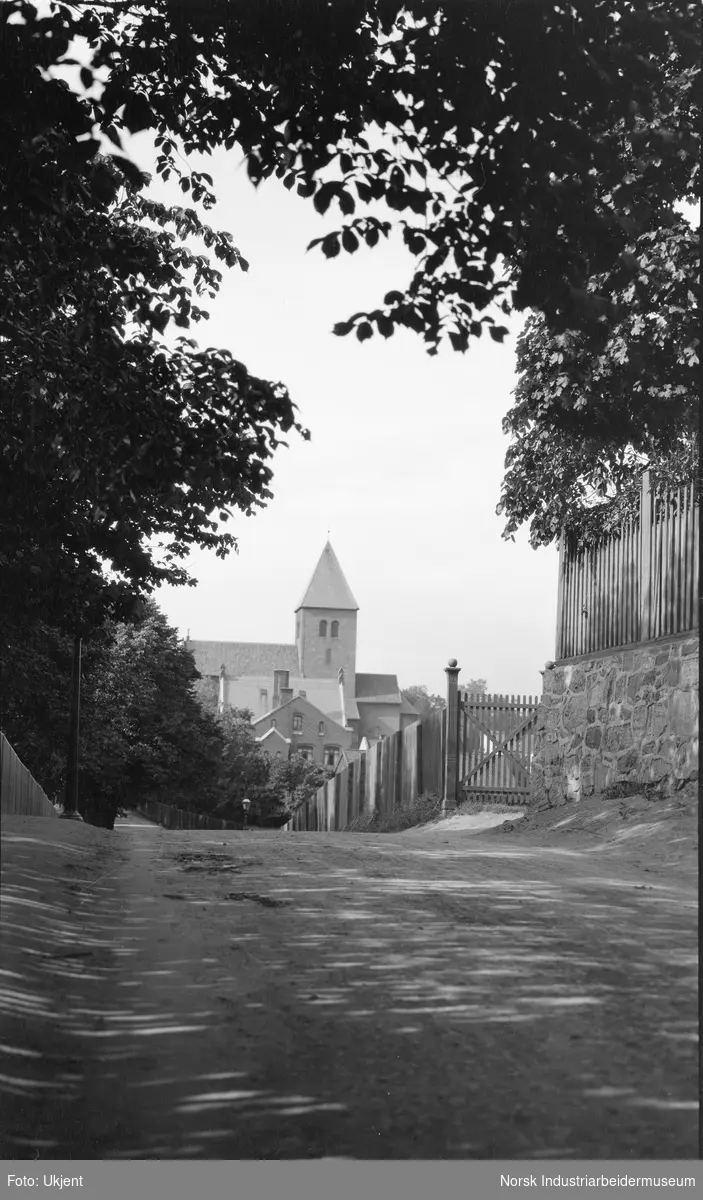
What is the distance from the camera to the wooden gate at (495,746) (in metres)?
15.3

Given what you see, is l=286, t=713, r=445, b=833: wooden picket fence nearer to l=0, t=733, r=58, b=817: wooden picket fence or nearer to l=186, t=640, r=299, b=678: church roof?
l=0, t=733, r=58, b=817: wooden picket fence

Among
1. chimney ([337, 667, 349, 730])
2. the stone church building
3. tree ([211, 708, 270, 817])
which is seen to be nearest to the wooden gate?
tree ([211, 708, 270, 817])

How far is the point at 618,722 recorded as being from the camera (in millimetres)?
11125

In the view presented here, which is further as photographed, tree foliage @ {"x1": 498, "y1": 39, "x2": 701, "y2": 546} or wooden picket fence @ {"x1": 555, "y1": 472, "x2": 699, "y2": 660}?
wooden picket fence @ {"x1": 555, "y1": 472, "x2": 699, "y2": 660}

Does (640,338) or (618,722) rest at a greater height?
(640,338)

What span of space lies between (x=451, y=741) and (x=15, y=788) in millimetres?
7117

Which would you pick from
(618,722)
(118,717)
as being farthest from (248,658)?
(618,722)

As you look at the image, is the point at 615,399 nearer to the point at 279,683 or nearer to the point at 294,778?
the point at 294,778

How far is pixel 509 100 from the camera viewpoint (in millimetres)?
4305

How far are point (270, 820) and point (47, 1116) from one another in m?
51.6

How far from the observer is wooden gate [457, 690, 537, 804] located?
50.2 ft

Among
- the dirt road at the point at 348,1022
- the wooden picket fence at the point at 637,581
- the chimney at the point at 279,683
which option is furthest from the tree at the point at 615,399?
the chimney at the point at 279,683

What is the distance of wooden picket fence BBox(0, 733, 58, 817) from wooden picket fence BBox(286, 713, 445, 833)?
403cm
